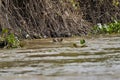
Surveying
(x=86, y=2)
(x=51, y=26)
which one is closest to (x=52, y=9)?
(x=51, y=26)

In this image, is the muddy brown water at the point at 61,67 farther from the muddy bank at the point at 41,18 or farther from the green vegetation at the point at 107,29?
the green vegetation at the point at 107,29

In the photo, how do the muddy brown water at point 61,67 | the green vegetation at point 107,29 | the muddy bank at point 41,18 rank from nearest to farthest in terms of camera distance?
the muddy brown water at point 61,67, the muddy bank at point 41,18, the green vegetation at point 107,29

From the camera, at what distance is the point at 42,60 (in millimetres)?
5230

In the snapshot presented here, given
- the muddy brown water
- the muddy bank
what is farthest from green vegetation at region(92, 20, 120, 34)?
the muddy brown water

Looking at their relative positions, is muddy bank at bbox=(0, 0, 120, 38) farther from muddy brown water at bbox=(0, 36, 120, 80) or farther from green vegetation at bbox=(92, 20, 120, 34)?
muddy brown water at bbox=(0, 36, 120, 80)

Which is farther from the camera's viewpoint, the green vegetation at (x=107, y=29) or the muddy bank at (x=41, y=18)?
the green vegetation at (x=107, y=29)

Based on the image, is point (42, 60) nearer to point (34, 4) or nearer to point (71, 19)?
point (34, 4)

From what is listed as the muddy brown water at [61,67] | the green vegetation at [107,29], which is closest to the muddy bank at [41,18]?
the green vegetation at [107,29]

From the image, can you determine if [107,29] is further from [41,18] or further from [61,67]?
[61,67]

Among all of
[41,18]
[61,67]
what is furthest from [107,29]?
[61,67]

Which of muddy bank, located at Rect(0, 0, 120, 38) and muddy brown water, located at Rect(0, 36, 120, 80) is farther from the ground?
muddy bank, located at Rect(0, 0, 120, 38)

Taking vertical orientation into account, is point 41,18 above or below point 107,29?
above

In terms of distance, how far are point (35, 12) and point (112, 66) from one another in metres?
6.35

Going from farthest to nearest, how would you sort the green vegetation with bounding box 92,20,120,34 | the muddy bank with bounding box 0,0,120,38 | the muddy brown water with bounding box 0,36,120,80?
the green vegetation with bounding box 92,20,120,34 < the muddy bank with bounding box 0,0,120,38 < the muddy brown water with bounding box 0,36,120,80
